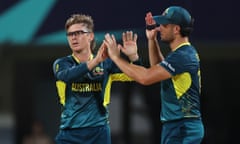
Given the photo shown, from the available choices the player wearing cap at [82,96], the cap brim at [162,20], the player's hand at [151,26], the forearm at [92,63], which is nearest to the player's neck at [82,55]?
the player wearing cap at [82,96]

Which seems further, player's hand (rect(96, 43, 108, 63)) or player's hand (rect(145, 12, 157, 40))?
player's hand (rect(145, 12, 157, 40))

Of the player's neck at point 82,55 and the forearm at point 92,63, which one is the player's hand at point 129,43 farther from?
the player's neck at point 82,55

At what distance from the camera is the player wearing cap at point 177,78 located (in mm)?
6594

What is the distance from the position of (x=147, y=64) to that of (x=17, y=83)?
190 centimetres

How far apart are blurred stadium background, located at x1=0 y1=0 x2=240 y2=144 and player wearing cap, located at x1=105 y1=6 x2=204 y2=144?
3781 mm

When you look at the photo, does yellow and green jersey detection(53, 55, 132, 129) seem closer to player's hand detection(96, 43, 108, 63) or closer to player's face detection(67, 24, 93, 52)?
player's face detection(67, 24, 93, 52)

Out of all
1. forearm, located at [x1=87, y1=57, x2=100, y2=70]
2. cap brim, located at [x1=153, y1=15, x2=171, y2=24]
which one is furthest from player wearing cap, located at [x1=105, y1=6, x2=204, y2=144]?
forearm, located at [x1=87, y1=57, x2=100, y2=70]

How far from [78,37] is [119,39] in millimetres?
3485

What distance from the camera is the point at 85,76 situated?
6.96 metres

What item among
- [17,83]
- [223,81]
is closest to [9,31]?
[17,83]

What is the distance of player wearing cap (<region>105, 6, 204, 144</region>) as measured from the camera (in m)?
6.59

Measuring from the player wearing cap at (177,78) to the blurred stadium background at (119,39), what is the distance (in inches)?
149

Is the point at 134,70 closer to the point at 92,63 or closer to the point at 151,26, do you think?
the point at 92,63

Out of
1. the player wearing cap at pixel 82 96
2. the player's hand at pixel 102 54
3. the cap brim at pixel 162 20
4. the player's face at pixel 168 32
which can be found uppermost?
the cap brim at pixel 162 20
